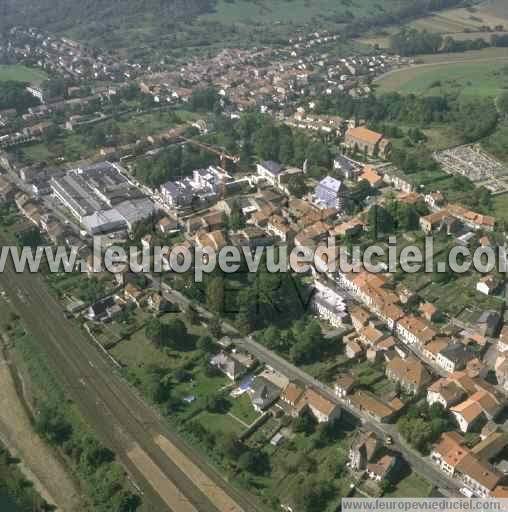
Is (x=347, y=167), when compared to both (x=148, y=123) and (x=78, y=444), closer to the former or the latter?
(x=148, y=123)

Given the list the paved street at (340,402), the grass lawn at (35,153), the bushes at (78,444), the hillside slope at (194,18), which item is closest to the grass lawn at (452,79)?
the hillside slope at (194,18)

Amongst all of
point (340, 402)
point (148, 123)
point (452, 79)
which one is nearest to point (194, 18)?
point (452, 79)

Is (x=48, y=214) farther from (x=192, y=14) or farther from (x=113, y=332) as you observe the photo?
(x=192, y=14)

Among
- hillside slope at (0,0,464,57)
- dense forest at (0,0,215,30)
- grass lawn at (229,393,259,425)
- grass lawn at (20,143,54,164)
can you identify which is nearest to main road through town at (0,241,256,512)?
grass lawn at (229,393,259,425)

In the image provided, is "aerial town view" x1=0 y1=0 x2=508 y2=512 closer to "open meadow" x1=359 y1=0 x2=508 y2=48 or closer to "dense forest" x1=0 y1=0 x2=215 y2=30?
"open meadow" x1=359 y1=0 x2=508 y2=48

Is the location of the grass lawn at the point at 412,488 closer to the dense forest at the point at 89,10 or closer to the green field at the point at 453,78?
the green field at the point at 453,78
